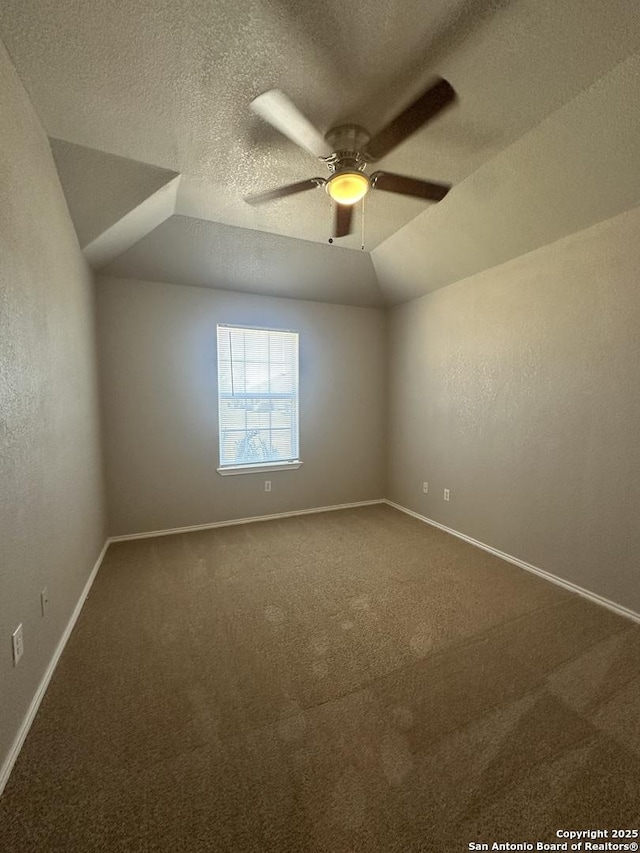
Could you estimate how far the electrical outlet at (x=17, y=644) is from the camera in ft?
4.15

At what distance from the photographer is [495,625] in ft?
6.46

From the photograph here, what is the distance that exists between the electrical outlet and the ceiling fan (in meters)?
2.21

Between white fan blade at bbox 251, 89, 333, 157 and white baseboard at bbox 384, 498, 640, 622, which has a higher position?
white fan blade at bbox 251, 89, 333, 157

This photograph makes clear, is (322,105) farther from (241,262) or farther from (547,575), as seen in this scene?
(547,575)

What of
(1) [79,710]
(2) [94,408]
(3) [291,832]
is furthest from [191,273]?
(3) [291,832]

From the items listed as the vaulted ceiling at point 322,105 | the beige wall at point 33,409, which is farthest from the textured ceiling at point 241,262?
the beige wall at point 33,409

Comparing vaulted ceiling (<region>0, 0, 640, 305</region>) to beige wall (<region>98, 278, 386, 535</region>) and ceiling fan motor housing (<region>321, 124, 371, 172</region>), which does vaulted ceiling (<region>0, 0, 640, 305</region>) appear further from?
beige wall (<region>98, 278, 386, 535</region>)

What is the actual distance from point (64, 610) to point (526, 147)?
3.59 meters

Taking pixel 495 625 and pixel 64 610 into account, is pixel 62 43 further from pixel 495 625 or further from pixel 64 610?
pixel 495 625

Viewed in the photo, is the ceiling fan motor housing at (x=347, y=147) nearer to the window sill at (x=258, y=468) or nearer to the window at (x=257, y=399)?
the window at (x=257, y=399)

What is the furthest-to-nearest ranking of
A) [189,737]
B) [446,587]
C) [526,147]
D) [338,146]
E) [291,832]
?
[446,587] < [526,147] < [338,146] < [189,737] < [291,832]

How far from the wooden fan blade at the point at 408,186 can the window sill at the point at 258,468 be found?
8.90ft

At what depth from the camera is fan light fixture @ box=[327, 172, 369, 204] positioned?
164 centimetres

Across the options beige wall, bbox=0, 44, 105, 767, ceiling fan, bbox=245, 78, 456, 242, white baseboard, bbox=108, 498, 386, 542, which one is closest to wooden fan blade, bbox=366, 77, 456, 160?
ceiling fan, bbox=245, 78, 456, 242
